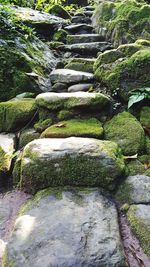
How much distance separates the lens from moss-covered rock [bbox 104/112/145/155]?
3.01 m

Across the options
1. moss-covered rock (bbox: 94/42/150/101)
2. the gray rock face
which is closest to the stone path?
the gray rock face

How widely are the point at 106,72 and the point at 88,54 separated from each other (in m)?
2.22

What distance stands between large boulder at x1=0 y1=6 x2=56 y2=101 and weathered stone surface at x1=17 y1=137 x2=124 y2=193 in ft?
6.32

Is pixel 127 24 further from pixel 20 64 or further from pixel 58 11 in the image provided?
pixel 58 11

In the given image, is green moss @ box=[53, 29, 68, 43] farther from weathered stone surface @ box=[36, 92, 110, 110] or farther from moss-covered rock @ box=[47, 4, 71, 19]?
weathered stone surface @ box=[36, 92, 110, 110]

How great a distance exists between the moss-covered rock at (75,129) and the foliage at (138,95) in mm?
563

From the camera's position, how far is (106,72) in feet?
13.9

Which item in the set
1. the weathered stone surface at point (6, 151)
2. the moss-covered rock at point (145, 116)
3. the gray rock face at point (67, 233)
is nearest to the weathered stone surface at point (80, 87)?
the moss-covered rock at point (145, 116)

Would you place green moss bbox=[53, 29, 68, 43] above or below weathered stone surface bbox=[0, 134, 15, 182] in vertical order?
above

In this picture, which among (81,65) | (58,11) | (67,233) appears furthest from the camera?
(58,11)

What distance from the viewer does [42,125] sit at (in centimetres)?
340

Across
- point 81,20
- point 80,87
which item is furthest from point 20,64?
point 81,20

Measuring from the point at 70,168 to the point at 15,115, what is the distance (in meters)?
1.33

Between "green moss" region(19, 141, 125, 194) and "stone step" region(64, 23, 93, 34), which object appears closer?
"green moss" region(19, 141, 125, 194)
